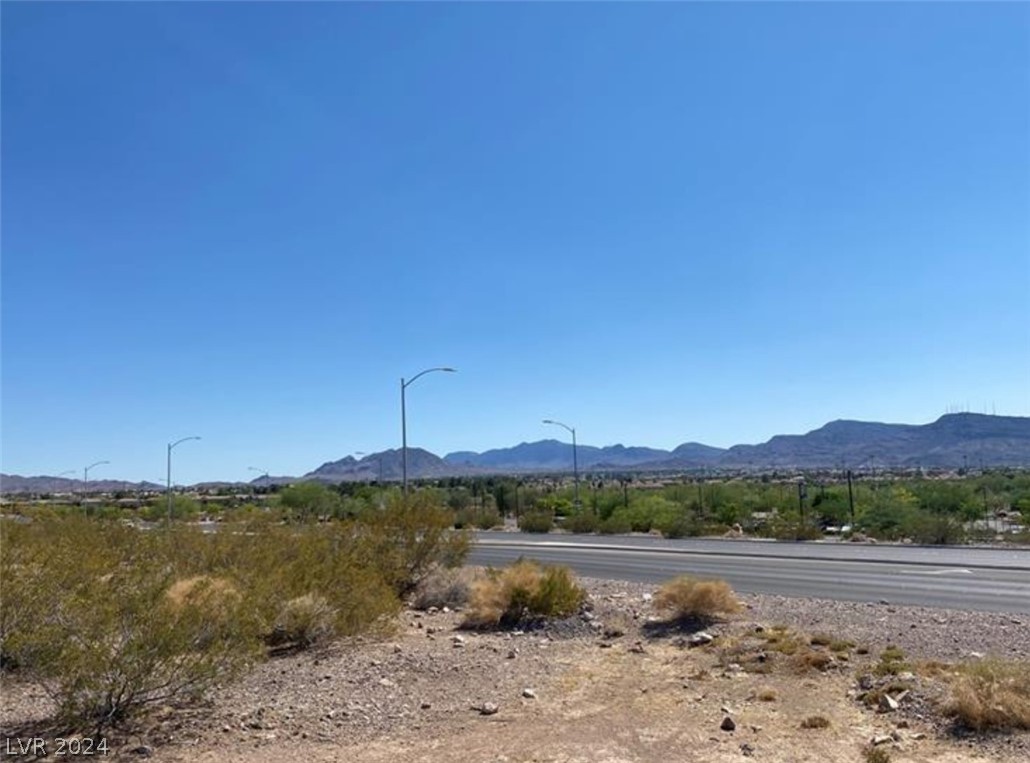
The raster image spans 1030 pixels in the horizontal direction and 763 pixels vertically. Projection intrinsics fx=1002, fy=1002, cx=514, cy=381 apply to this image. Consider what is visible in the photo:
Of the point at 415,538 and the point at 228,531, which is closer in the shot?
the point at 228,531

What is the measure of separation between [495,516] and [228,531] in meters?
42.7

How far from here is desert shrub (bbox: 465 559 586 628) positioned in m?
17.3

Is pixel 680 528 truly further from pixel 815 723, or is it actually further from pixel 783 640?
pixel 815 723

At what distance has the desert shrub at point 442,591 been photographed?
20.3 m

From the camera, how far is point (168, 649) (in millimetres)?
10039

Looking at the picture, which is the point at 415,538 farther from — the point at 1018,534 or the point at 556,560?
the point at 1018,534

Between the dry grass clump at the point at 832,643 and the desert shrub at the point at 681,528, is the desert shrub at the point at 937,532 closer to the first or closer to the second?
the desert shrub at the point at 681,528

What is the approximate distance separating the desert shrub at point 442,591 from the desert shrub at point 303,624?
214 inches

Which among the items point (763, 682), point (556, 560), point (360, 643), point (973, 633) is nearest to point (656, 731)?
point (763, 682)

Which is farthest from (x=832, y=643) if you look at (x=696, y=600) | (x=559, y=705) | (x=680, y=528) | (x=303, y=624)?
(x=680, y=528)

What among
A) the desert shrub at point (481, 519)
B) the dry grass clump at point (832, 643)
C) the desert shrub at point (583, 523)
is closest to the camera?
the dry grass clump at point (832, 643)

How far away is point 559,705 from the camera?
37.2 feet

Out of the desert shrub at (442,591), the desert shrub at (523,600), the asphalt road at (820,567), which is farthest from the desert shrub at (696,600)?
the asphalt road at (820,567)

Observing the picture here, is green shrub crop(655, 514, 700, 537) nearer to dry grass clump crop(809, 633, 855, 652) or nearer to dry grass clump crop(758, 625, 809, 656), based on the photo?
dry grass clump crop(758, 625, 809, 656)
